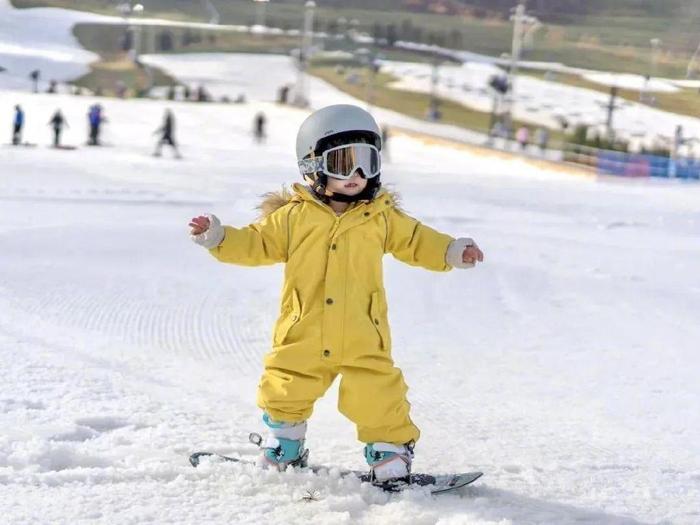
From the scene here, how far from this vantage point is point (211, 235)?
259 centimetres

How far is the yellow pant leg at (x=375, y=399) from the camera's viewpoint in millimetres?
2559

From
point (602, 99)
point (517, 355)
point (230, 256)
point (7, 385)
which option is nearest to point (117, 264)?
point (517, 355)

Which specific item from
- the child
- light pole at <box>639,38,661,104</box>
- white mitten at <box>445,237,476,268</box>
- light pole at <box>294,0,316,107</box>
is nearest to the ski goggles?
the child

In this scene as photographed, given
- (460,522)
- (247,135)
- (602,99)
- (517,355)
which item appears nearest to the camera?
(460,522)

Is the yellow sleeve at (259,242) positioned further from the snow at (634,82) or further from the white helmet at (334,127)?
the snow at (634,82)

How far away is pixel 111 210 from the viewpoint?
10.3m

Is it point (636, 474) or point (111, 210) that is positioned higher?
point (636, 474)

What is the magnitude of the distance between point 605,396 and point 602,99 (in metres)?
29.3

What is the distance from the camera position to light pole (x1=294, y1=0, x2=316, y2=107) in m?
43.2

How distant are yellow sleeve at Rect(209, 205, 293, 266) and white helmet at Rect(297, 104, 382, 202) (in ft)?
0.34

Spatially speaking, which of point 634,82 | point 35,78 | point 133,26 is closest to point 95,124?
point 35,78

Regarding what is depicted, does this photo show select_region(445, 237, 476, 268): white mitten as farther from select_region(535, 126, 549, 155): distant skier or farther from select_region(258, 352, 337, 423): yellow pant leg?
select_region(535, 126, 549, 155): distant skier

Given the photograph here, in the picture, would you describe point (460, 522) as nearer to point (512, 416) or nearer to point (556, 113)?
point (512, 416)

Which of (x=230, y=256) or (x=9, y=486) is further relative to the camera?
(x=230, y=256)
